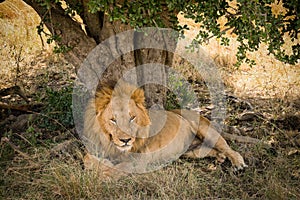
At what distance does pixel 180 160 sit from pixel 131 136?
609 mm

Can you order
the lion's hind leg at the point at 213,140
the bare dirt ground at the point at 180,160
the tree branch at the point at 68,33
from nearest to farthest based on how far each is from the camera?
the bare dirt ground at the point at 180,160
the lion's hind leg at the point at 213,140
the tree branch at the point at 68,33

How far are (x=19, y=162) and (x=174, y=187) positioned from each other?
4.37 ft

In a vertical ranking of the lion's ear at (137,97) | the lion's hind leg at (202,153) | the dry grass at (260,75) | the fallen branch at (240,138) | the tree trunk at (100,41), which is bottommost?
the lion's hind leg at (202,153)

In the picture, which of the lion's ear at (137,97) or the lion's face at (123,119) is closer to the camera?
the lion's face at (123,119)

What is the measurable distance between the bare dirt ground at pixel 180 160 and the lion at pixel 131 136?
13 cm

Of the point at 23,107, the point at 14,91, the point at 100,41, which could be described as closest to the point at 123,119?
the point at 100,41

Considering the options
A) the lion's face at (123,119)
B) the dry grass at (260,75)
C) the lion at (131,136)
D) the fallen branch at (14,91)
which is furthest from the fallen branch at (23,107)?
the dry grass at (260,75)

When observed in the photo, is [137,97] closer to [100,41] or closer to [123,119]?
[123,119]

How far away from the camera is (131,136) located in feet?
13.3

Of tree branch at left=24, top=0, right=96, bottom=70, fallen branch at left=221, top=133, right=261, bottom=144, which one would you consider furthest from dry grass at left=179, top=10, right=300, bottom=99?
tree branch at left=24, top=0, right=96, bottom=70

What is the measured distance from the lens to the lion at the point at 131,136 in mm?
4066

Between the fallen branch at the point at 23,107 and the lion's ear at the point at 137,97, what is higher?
the lion's ear at the point at 137,97

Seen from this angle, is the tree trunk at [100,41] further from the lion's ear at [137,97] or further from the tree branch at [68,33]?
the lion's ear at [137,97]

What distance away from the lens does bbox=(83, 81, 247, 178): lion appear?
4066 mm
